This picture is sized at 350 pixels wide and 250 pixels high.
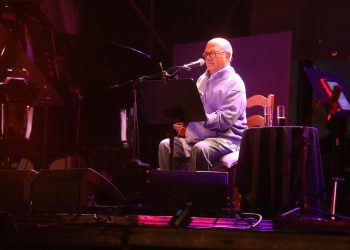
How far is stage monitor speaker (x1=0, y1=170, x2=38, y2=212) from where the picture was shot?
138 inches

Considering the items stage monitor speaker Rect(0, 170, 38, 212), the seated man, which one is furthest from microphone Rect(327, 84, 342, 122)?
stage monitor speaker Rect(0, 170, 38, 212)

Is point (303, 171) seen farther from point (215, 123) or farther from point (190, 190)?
point (215, 123)

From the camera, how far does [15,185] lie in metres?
3.52

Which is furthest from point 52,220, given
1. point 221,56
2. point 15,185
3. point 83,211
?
point 221,56

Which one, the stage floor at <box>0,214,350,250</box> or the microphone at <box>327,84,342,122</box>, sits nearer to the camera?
the stage floor at <box>0,214,350,250</box>

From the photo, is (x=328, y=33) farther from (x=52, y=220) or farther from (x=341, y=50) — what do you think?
(x=52, y=220)

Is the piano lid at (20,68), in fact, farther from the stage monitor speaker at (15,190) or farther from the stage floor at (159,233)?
the stage floor at (159,233)

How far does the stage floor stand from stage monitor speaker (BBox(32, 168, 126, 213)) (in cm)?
8

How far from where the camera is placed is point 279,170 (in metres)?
3.88

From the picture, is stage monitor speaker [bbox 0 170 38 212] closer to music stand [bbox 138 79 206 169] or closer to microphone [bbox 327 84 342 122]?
music stand [bbox 138 79 206 169]

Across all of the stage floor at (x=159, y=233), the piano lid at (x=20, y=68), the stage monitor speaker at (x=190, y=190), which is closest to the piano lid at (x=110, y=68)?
the piano lid at (x=20, y=68)

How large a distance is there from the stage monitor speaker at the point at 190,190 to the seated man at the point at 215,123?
867 millimetres

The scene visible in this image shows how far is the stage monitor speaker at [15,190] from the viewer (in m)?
3.51

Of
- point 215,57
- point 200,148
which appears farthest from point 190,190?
point 215,57
